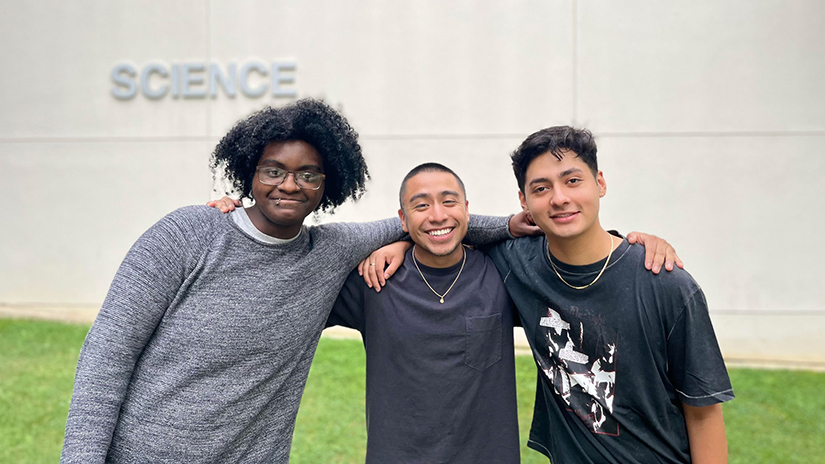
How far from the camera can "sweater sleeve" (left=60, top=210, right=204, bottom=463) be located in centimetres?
194

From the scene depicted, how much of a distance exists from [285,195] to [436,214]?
0.68 metres

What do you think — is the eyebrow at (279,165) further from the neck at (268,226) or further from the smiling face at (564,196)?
the smiling face at (564,196)

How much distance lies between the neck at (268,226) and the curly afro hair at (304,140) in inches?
8.5

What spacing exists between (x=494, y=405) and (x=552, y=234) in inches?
31.9

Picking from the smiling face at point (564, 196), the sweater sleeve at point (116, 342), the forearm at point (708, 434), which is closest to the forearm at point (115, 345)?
the sweater sleeve at point (116, 342)

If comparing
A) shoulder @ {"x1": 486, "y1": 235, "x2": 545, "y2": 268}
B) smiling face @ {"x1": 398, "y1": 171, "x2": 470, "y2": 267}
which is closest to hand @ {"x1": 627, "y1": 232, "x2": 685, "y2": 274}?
shoulder @ {"x1": 486, "y1": 235, "x2": 545, "y2": 268}

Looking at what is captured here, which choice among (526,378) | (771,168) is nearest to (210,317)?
(526,378)

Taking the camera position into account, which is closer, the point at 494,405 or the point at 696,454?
the point at 696,454

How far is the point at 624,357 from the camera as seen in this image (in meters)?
2.25

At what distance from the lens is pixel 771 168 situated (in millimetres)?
7340

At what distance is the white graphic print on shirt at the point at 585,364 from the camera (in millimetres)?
2283

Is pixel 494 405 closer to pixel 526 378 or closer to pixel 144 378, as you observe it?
pixel 144 378

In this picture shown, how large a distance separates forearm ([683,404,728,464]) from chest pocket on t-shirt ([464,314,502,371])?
79 cm

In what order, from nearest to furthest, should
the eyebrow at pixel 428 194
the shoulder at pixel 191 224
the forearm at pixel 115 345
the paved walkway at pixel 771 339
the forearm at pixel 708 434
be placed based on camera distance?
the forearm at pixel 115 345 → the shoulder at pixel 191 224 → the forearm at pixel 708 434 → the eyebrow at pixel 428 194 → the paved walkway at pixel 771 339
